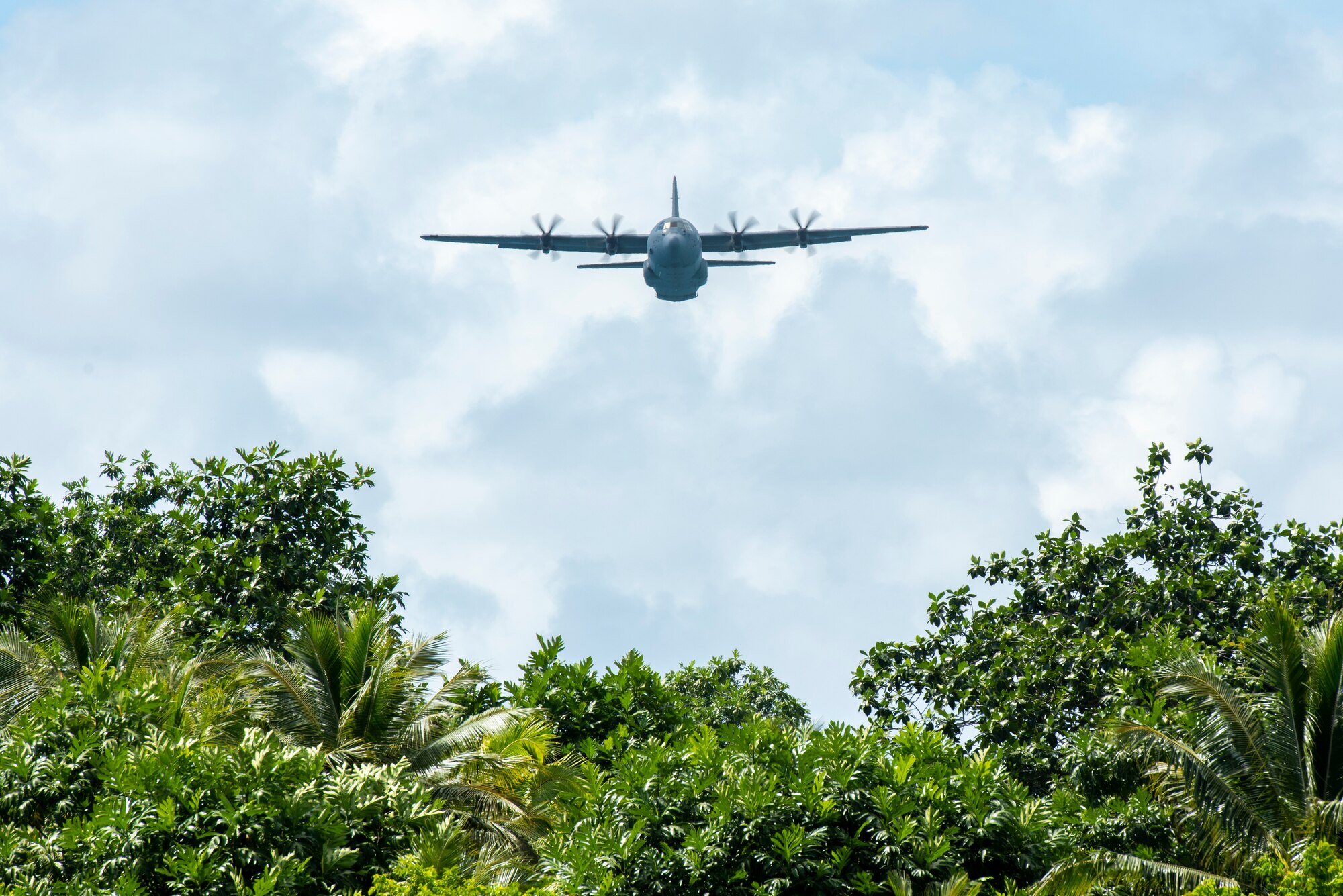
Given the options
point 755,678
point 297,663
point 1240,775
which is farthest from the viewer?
point 755,678

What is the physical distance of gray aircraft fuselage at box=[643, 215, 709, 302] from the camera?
133 feet

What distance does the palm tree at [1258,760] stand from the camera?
17188mm

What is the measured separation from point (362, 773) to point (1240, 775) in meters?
11.0

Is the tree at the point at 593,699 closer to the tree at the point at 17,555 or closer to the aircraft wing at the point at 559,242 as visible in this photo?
the tree at the point at 17,555

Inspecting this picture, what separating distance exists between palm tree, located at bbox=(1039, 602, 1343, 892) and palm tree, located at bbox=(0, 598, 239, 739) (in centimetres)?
1138

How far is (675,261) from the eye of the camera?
40656 millimetres

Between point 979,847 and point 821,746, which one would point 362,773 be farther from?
point 979,847

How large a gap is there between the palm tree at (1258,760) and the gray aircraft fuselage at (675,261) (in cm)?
2456

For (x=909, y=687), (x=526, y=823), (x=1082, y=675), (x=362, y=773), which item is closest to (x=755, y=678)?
(x=909, y=687)

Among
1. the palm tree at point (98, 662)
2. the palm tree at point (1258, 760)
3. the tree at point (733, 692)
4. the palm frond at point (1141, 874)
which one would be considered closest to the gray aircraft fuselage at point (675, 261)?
the tree at point (733, 692)

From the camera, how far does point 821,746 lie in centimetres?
1566

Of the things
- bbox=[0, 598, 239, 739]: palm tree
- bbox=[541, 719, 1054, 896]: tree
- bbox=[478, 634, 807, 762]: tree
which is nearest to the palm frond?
bbox=[541, 719, 1054, 896]: tree

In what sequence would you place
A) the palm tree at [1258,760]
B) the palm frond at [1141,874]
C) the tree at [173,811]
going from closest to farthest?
the tree at [173,811]
the palm frond at [1141,874]
the palm tree at [1258,760]

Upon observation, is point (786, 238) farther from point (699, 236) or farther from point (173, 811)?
point (173, 811)
